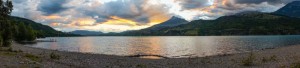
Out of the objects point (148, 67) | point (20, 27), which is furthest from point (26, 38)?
point (148, 67)

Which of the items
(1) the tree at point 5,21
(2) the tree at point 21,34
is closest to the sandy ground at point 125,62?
(1) the tree at point 5,21

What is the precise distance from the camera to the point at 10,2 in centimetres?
6259

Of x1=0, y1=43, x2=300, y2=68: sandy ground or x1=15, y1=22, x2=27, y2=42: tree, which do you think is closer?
x1=0, y1=43, x2=300, y2=68: sandy ground

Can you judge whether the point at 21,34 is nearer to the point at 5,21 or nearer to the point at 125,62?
the point at 5,21

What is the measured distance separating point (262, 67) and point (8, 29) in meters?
53.5

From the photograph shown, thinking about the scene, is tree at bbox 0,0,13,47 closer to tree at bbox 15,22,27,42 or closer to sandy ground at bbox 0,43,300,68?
sandy ground at bbox 0,43,300,68

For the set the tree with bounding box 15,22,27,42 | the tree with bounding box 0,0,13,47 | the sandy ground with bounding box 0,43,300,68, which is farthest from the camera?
the tree with bounding box 15,22,27,42

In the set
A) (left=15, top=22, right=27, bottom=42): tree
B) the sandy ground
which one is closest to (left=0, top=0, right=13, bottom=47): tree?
the sandy ground

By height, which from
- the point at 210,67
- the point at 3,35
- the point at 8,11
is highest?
the point at 8,11

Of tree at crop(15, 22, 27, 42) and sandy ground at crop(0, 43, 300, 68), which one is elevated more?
tree at crop(15, 22, 27, 42)

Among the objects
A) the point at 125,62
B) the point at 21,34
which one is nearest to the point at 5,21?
the point at 125,62

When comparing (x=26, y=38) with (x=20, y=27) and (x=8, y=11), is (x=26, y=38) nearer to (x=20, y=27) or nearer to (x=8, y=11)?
(x=20, y=27)

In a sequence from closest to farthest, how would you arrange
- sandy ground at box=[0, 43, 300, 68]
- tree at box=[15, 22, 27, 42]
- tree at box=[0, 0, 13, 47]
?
sandy ground at box=[0, 43, 300, 68]
tree at box=[0, 0, 13, 47]
tree at box=[15, 22, 27, 42]

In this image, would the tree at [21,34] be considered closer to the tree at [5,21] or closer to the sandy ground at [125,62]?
the tree at [5,21]
